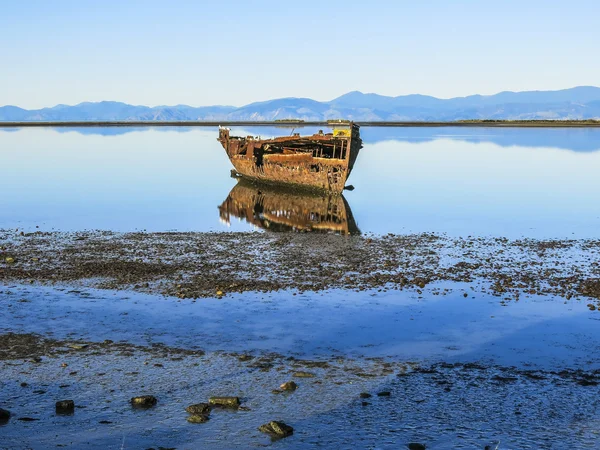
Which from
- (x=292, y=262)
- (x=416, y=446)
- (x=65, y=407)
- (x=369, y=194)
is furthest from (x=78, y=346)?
(x=369, y=194)

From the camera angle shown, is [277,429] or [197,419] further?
[197,419]

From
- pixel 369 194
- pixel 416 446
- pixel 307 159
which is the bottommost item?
pixel 416 446

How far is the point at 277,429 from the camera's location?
11000mm

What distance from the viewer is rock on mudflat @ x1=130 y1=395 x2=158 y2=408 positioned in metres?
12.0

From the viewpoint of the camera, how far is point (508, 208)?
4153 cm

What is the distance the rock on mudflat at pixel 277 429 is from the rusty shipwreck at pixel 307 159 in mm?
34828

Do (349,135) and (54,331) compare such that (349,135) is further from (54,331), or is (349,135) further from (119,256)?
(54,331)

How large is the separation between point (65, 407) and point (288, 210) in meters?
28.3

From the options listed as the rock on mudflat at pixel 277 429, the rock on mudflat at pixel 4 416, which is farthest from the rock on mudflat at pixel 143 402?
the rock on mudflat at pixel 277 429

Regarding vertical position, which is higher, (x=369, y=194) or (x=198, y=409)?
(x=369, y=194)

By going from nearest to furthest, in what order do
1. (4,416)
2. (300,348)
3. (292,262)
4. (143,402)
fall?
(4,416), (143,402), (300,348), (292,262)

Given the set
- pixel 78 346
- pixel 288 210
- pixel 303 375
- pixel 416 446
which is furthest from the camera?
pixel 288 210

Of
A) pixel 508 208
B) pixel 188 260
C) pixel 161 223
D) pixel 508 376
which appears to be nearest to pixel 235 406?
pixel 508 376

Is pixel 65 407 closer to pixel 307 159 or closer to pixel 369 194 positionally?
pixel 307 159
